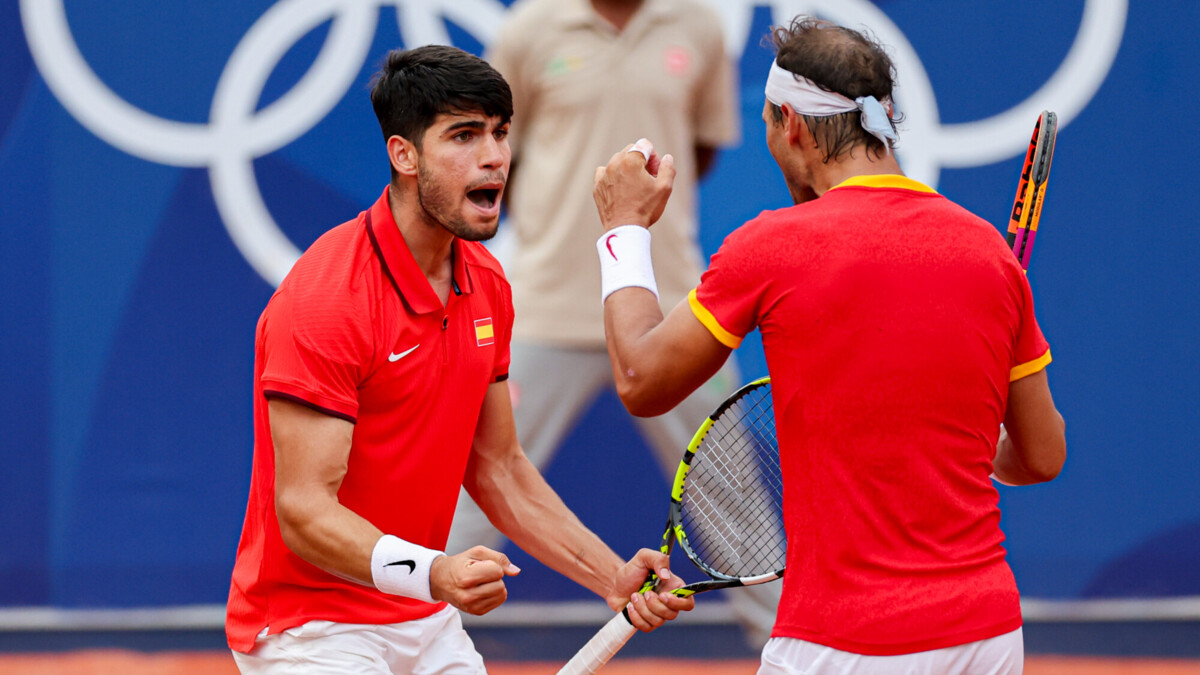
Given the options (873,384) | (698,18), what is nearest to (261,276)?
(698,18)

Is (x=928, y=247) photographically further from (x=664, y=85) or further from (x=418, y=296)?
(x=664, y=85)

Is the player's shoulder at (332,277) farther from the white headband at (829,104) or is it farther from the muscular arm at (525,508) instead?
the white headband at (829,104)

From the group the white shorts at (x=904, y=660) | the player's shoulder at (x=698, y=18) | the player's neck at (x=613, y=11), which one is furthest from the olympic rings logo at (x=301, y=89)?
the white shorts at (x=904, y=660)

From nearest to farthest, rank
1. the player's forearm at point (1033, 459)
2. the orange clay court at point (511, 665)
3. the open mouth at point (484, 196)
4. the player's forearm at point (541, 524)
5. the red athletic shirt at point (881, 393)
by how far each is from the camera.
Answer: the red athletic shirt at point (881, 393)
the player's forearm at point (1033, 459)
the open mouth at point (484, 196)
the player's forearm at point (541, 524)
the orange clay court at point (511, 665)

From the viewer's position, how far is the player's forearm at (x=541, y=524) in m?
2.67

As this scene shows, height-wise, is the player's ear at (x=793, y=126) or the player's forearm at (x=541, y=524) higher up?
the player's ear at (x=793, y=126)

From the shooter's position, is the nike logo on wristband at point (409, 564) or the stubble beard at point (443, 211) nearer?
the nike logo on wristband at point (409, 564)

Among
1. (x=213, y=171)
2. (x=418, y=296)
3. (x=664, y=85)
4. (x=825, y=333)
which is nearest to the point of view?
(x=825, y=333)

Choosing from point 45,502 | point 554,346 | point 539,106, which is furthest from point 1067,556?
point 45,502

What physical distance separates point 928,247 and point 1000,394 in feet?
0.91

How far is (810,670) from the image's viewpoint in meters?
2.12

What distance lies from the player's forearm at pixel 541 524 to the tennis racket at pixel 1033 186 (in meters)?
1.02

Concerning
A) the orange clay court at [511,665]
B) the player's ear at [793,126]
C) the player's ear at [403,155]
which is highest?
the player's ear at [793,126]

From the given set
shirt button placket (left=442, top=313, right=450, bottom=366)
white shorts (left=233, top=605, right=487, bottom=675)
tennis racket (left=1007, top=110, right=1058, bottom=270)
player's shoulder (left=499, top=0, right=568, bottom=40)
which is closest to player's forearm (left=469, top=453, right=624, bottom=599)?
white shorts (left=233, top=605, right=487, bottom=675)
